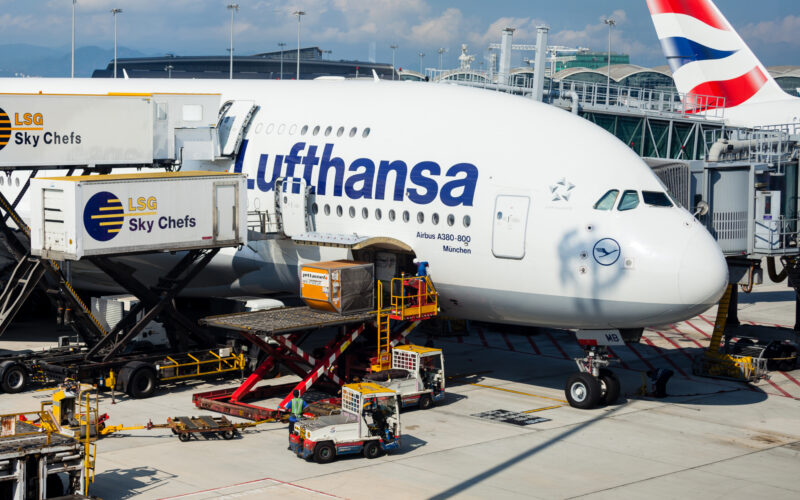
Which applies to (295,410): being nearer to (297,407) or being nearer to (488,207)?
(297,407)

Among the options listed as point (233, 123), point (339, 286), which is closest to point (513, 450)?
point (339, 286)

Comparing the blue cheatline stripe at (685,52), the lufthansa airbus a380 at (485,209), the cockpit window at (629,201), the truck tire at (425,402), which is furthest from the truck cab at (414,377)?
the blue cheatline stripe at (685,52)

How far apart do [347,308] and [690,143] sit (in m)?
20.9

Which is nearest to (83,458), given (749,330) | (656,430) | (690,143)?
(656,430)

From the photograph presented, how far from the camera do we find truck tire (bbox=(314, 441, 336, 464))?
64.0ft

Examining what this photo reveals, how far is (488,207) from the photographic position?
76.4 ft

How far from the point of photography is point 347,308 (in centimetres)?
2417

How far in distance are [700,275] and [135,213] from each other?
41.6ft

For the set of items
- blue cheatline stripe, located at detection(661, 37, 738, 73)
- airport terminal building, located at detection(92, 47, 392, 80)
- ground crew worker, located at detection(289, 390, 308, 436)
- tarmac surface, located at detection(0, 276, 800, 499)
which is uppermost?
airport terminal building, located at detection(92, 47, 392, 80)

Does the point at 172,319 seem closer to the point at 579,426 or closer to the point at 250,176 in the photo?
the point at 250,176

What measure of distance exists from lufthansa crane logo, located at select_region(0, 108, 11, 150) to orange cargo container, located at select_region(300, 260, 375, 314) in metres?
8.02

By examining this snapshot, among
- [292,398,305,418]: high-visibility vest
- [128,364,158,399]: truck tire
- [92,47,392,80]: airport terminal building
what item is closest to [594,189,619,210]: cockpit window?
[292,398,305,418]: high-visibility vest

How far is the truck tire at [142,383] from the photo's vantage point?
962 inches

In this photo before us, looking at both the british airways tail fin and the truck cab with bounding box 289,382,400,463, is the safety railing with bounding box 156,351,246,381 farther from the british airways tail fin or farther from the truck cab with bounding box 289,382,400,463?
the british airways tail fin
